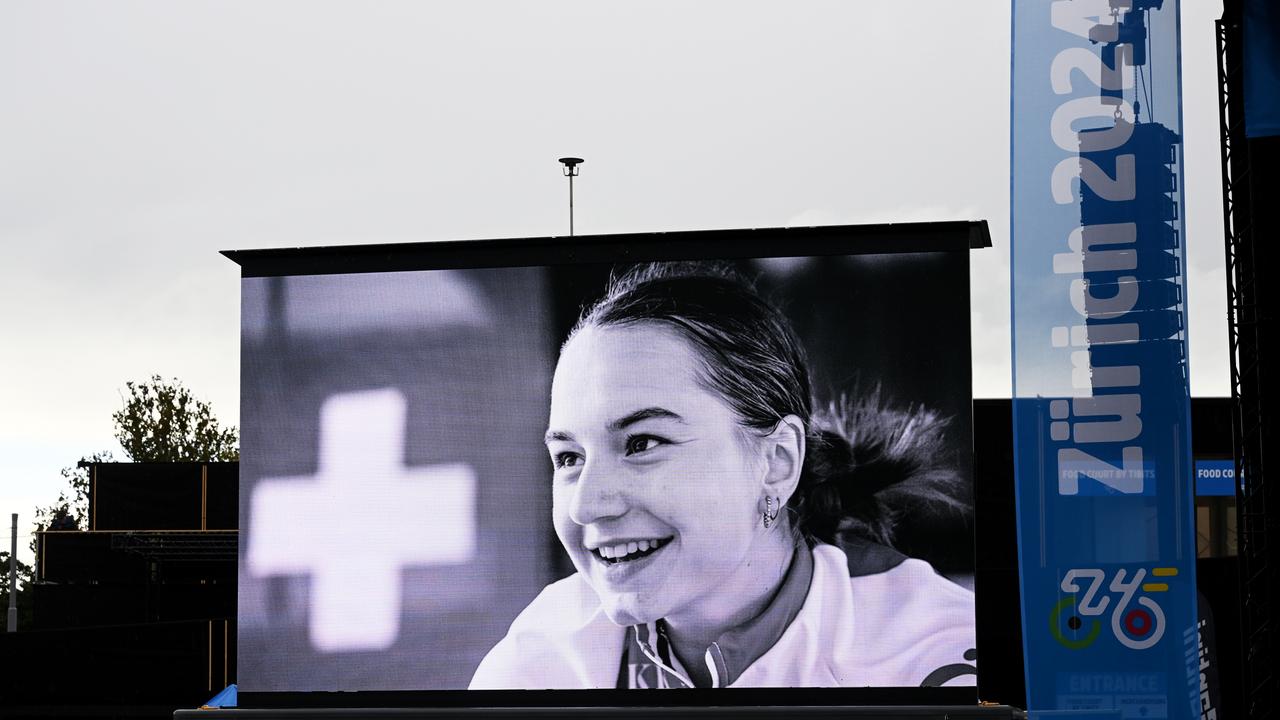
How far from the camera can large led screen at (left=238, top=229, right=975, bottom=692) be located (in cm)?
953

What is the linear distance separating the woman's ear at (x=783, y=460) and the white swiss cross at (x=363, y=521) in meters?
1.89

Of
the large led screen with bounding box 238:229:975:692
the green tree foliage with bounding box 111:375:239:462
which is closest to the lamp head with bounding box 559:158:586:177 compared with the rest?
the large led screen with bounding box 238:229:975:692

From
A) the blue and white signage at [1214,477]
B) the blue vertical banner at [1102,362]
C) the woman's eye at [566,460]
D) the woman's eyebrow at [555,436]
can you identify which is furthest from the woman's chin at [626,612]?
the blue and white signage at [1214,477]

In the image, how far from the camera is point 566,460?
A: 9.80m

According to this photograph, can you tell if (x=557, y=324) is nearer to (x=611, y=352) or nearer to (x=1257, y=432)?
(x=611, y=352)

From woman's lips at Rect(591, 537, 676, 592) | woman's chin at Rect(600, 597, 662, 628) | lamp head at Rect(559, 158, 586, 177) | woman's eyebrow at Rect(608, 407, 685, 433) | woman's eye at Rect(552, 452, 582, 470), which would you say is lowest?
woman's chin at Rect(600, 597, 662, 628)

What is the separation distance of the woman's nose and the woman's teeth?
0.19 metres

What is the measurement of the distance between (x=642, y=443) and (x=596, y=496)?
0.44 m

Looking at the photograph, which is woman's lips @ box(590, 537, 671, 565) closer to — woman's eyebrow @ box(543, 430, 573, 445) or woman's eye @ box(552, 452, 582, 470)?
woman's eye @ box(552, 452, 582, 470)

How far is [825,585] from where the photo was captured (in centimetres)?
952

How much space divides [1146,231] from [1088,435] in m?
0.89

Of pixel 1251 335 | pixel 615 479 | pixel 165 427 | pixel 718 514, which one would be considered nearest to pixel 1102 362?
pixel 1251 335

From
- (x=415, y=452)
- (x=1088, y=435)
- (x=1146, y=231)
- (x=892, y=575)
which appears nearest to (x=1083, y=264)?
(x=1146, y=231)

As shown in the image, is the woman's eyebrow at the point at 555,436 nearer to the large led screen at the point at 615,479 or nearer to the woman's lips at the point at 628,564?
the large led screen at the point at 615,479
